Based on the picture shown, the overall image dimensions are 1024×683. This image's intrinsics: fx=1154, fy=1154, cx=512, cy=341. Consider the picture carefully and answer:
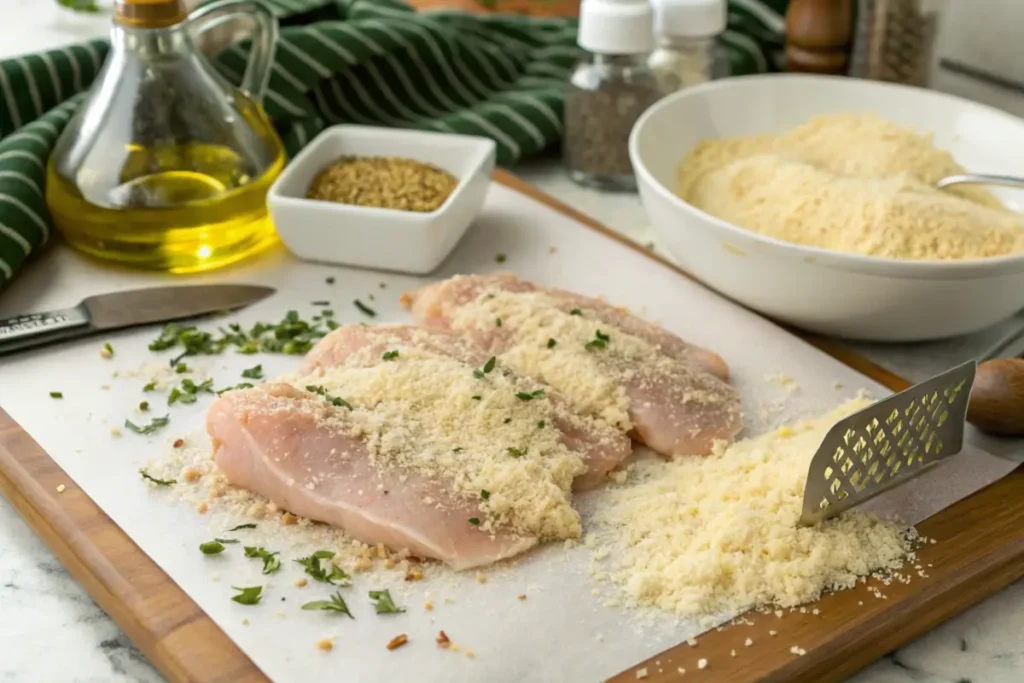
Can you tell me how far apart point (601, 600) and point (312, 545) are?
0.95 ft

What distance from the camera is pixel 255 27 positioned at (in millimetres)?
1771

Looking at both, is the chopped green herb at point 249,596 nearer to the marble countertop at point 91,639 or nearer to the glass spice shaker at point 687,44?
the marble countertop at point 91,639

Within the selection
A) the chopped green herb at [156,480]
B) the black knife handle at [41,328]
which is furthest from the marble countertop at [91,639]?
the black knife handle at [41,328]

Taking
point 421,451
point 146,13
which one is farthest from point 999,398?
point 146,13

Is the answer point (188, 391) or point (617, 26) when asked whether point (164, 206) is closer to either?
point (188, 391)

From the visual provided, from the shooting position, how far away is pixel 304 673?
3.22 feet

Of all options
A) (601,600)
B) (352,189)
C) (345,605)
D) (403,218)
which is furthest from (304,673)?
(352,189)

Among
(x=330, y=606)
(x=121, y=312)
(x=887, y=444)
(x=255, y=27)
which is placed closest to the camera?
(x=330, y=606)

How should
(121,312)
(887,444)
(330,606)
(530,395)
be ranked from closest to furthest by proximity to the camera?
1. (330,606)
2. (887,444)
3. (530,395)
4. (121,312)

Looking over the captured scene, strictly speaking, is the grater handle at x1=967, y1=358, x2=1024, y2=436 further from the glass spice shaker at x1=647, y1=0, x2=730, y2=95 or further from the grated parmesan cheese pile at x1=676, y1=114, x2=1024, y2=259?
the glass spice shaker at x1=647, y1=0, x2=730, y2=95

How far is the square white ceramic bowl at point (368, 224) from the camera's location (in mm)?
1619

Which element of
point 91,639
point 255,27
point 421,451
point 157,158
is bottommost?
point 91,639

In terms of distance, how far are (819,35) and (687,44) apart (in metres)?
0.30

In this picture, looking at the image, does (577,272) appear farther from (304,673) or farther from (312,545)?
(304,673)
